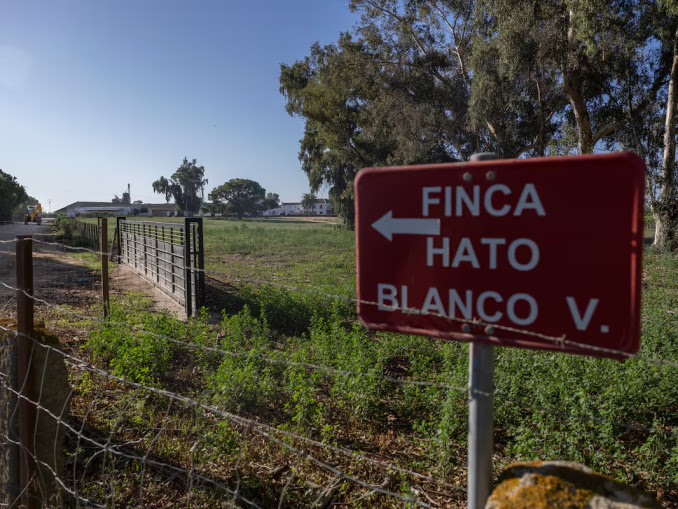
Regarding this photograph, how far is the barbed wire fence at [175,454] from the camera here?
261cm

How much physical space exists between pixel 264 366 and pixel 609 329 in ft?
13.7

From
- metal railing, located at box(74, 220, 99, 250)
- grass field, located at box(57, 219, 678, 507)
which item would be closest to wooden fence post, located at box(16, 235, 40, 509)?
grass field, located at box(57, 219, 678, 507)

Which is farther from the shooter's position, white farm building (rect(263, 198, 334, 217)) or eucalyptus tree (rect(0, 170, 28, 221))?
white farm building (rect(263, 198, 334, 217))

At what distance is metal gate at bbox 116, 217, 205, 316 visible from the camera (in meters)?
8.47

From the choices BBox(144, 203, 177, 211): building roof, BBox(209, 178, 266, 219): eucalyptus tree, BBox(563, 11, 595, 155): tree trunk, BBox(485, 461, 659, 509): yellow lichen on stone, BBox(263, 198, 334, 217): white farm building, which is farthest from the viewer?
BBox(263, 198, 334, 217): white farm building

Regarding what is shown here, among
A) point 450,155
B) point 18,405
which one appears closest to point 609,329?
point 18,405

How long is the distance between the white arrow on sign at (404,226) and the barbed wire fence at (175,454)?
0.89 m

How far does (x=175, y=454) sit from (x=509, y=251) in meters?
3.00

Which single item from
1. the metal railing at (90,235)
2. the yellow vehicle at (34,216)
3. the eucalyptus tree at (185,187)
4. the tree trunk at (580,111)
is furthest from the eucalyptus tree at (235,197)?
the tree trunk at (580,111)

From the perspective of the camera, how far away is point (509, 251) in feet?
4.25

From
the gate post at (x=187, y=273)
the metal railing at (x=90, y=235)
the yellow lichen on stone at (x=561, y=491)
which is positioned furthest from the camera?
the metal railing at (x=90, y=235)

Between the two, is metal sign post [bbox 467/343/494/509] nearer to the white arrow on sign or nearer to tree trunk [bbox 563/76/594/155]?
the white arrow on sign

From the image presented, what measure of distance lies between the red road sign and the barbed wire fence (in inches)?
29.6

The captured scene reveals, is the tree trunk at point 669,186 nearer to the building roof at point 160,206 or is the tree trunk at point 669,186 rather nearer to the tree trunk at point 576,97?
the tree trunk at point 576,97
